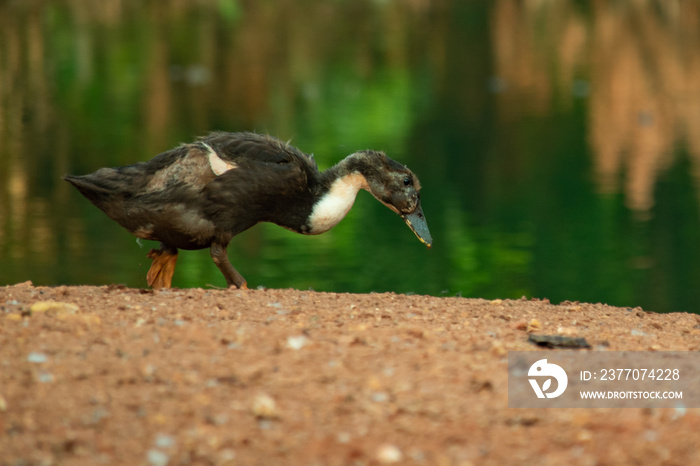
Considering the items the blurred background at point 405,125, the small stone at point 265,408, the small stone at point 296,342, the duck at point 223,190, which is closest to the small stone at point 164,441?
the small stone at point 265,408

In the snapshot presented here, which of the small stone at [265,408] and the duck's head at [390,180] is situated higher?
the duck's head at [390,180]

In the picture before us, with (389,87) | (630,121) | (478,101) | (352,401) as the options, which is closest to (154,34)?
(389,87)

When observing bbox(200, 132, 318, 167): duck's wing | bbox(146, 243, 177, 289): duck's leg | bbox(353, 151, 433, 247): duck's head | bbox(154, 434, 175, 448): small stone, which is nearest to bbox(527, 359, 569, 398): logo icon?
bbox(154, 434, 175, 448): small stone

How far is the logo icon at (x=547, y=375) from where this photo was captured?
551 cm

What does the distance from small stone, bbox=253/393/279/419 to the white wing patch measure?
332 centimetres

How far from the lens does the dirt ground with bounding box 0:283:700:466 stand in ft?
16.0

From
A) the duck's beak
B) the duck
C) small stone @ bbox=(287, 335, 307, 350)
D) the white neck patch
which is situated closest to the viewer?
small stone @ bbox=(287, 335, 307, 350)

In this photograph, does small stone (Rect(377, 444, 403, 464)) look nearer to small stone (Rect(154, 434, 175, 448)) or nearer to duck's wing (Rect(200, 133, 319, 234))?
small stone (Rect(154, 434, 175, 448))

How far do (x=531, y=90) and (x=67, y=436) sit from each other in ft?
85.2

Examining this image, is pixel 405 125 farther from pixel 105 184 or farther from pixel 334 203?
pixel 105 184

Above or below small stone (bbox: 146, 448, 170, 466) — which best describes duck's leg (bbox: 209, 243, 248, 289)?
above

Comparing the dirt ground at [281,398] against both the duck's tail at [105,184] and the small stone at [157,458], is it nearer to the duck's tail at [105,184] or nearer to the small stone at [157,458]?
the small stone at [157,458]

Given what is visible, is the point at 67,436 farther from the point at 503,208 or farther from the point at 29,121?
the point at 29,121

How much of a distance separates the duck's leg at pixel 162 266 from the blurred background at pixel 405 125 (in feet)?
20.0
